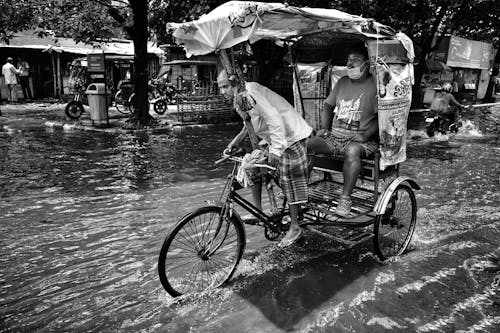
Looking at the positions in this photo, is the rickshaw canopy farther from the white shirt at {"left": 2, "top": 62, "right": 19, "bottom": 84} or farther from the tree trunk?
the white shirt at {"left": 2, "top": 62, "right": 19, "bottom": 84}

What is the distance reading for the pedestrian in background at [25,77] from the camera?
20395 millimetres

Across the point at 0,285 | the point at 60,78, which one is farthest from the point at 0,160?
the point at 60,78

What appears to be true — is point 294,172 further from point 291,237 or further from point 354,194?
point 354,194

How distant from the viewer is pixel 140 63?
548 inches

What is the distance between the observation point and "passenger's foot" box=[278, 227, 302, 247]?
14.0 ft

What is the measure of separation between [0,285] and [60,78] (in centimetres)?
2088

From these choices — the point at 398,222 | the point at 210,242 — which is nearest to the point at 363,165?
the point at 398,222

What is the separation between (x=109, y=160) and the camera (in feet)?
30.7

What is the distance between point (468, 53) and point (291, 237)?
29.0m

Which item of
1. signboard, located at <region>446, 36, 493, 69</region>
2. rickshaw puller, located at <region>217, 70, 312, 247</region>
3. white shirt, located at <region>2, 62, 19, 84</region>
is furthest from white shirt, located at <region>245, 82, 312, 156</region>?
signboard, located at <region>446, 36, 493, 69</region>

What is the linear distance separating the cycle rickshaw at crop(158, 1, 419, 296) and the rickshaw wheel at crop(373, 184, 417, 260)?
0.01 m

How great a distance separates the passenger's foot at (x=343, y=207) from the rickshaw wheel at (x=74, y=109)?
13.2m

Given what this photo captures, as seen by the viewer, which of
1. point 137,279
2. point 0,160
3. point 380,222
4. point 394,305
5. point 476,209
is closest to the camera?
point 394,305

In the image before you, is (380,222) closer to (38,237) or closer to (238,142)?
(238,142)
